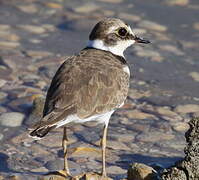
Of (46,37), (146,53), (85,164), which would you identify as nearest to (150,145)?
(85,164)

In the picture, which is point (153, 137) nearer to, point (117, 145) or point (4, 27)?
point (117, 145)

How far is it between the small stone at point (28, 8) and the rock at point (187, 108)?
389 centimetres

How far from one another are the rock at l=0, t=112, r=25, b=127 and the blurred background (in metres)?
0.01

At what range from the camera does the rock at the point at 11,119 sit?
287 inches

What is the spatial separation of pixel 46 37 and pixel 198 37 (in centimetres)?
233

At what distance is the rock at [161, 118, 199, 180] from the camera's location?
17.4 feet

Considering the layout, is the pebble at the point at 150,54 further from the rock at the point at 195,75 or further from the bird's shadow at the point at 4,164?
the bird's shadow at the point at 4,164

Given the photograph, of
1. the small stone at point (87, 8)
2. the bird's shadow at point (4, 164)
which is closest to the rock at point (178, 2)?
the small stone at point (87, 8)

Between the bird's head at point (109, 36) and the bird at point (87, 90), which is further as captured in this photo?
the bird's head at point (109, 36)

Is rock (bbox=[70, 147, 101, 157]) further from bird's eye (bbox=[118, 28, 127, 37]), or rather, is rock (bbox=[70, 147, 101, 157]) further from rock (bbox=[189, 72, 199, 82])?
rock (bbox=[189, 72, 199, 82])

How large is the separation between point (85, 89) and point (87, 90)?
0.07 ft

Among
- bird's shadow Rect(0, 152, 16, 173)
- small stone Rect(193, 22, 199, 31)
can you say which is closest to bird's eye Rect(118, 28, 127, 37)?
bird's shadow Rect(0, 152, 16, 173)

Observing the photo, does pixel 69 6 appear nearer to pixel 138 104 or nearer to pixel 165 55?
pixel 165 55

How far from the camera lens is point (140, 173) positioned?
5754mm
